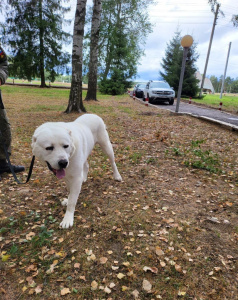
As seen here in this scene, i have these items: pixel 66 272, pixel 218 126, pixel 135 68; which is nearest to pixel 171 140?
pixel 218 126

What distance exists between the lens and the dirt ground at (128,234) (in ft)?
6.66

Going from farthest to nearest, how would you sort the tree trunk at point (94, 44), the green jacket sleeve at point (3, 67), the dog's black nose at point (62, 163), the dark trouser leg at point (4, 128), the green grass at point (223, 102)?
the green grass at point (223, 102)
the tree trunk at point (94, 44)
the dark trouser leg at point (4, 128)
the green jacket sleeve at point (3, 67)
the dog's black nose at point (62, 163)

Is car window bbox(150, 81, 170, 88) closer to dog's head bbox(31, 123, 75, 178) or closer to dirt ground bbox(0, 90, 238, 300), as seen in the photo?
dirt ground bbox(0, 90, 238, 300)

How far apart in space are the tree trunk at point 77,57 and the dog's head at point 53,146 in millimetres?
7640

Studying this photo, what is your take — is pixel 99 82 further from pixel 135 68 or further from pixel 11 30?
pixel 11 30

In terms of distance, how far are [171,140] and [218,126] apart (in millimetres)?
3082

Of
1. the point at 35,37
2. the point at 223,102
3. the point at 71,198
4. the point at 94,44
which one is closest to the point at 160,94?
the point at 94,44

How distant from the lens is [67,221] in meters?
2.82

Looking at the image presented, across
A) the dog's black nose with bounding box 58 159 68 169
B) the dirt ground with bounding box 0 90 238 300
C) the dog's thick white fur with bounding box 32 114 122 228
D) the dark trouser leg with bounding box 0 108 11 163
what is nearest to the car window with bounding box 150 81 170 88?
the dirt ground with bounding box 0 90 238 300

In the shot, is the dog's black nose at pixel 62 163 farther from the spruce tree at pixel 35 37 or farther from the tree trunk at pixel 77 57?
the spruce tree at pixel 35 37

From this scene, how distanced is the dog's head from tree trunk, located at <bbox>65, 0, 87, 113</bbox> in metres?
7.64

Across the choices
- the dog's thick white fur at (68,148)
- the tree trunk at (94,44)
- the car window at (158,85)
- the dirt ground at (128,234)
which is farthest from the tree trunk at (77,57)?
the car window at (158,85)

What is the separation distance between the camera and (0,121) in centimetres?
380

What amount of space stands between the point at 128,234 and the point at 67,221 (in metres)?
0.83
